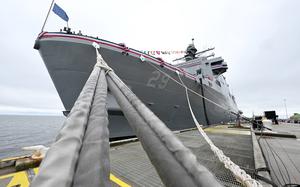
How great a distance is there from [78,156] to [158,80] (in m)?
6.04

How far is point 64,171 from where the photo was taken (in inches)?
13.7

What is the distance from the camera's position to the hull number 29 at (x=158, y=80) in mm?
6184

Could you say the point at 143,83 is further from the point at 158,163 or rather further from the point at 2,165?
the point at 158,163

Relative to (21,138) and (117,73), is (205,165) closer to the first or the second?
(117,73)

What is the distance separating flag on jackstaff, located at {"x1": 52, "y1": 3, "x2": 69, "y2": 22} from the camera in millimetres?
4346

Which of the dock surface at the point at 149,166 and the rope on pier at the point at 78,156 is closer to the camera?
the rope on pier at the point at 78,156

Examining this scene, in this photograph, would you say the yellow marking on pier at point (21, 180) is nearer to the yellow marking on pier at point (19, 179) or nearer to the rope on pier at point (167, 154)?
the yellow marking on pier at point (19, 179)

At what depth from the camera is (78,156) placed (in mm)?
444

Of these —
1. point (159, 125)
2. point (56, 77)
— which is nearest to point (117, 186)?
point (159, 125)

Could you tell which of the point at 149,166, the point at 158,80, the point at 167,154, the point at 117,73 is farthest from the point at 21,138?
the point at 167,154

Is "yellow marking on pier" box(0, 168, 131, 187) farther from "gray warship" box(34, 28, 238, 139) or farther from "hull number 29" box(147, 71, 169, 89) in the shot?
"hull number 29" box(147, 71, 169, 89)

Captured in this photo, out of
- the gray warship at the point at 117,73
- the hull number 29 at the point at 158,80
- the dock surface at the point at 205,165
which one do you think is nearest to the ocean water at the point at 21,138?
the gray warship at the point at 117,73

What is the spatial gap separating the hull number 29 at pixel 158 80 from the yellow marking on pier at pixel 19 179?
4.73m

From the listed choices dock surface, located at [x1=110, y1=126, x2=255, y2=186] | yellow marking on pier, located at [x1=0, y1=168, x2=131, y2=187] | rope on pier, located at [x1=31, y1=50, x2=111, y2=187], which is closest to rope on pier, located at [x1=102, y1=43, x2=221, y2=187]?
rope on pier, located at [x1=31, y1=50, x2=111, y2=187]
